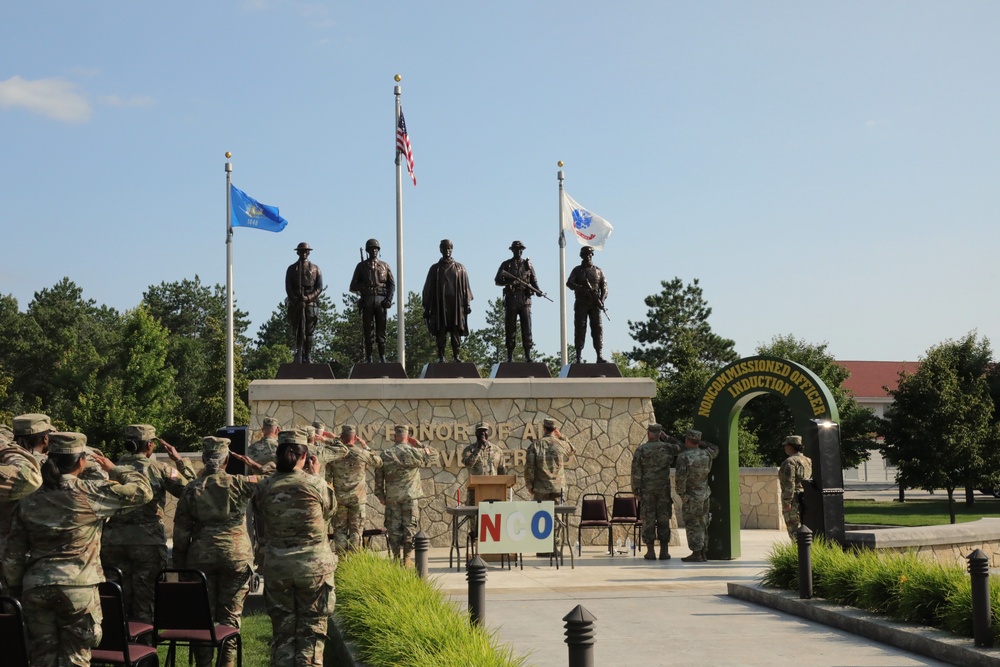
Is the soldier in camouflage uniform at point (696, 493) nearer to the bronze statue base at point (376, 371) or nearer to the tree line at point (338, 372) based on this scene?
the bronze statue base at point (376, 371)

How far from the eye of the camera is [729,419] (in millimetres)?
16703

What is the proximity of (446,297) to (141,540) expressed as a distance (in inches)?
420

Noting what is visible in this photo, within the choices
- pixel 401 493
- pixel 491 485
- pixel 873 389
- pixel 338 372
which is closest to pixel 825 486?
pixel 491 485

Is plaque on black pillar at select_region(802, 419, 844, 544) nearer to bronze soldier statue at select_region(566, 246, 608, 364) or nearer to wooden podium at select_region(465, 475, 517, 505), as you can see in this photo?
wooden podium at select_region(465, 475, 517, 505)

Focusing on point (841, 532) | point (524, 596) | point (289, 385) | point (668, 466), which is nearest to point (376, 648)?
point (524, 596)

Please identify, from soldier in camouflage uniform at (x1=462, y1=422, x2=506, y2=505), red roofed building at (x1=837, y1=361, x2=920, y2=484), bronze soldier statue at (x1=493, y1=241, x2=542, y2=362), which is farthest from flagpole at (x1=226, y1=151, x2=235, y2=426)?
red roofed building at (x1=837, y1=361, x2=920, y2=484)

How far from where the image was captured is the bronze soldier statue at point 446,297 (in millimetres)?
19297

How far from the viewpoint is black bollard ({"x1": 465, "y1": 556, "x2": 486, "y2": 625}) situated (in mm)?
8344

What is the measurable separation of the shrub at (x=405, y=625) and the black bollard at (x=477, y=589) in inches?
5.1

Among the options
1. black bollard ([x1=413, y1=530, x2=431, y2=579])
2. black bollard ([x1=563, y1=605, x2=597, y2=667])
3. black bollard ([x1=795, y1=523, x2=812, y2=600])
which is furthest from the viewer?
black bollard ([x1=795, y1=523, x2=812, y2=600])

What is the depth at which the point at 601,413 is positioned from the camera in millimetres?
19672

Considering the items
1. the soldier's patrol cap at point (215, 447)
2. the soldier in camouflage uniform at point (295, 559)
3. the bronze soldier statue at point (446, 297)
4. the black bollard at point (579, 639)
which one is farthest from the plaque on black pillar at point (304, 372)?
the black bollard at point (579, 639)

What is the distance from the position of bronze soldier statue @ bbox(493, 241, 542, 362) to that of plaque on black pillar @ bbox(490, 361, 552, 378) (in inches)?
13.5

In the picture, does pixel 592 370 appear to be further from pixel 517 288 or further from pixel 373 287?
pixel 373 287
